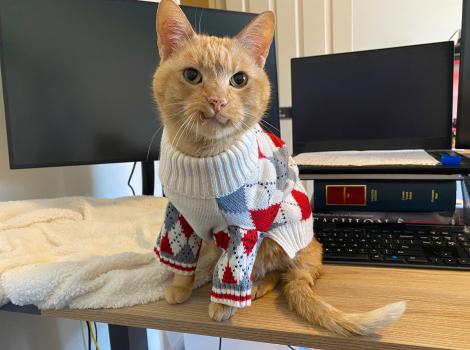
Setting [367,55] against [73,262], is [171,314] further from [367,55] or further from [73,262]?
[367,55]

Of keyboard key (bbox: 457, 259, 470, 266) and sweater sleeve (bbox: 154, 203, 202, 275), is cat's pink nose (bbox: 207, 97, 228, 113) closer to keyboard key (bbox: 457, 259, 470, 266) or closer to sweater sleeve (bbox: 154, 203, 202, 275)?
sweater sleeve (bbox: 154, 203, 202, 275)

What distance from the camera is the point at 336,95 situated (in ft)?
3.38

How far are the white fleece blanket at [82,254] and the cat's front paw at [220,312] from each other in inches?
3.9

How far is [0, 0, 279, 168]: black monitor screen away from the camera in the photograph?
0.72 metres

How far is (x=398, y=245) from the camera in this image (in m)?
0.60

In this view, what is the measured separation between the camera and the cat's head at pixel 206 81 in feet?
1.52

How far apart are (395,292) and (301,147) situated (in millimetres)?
632

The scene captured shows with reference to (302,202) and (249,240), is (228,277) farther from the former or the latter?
→ (302,202)

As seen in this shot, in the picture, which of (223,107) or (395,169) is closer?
(223,107)

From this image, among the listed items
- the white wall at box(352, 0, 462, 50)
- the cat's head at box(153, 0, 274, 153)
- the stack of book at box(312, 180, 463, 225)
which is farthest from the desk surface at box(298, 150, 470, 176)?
the white wall at box(352, 0, 462, 50)

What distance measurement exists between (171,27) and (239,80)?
5.2 inches

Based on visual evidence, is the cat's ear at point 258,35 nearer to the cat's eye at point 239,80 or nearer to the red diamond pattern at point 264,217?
the cat's eye at point 239,80

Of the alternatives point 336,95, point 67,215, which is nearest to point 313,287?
point 67,215

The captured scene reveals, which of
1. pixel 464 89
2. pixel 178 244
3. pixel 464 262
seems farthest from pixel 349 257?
pixel 464 89
